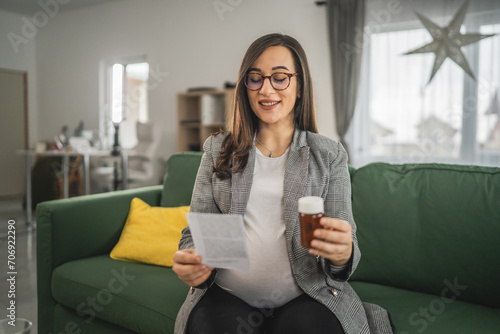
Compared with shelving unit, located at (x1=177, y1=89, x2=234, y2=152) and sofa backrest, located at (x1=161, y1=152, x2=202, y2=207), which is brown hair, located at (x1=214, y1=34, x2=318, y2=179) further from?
shelving unit, located at (x1=177, y1=89, x2=234, y2=152)

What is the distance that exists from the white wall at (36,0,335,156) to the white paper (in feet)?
11.0

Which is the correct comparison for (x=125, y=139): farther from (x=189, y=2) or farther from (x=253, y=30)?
(x=253, y=30)

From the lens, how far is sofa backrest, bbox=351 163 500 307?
4.50 feet

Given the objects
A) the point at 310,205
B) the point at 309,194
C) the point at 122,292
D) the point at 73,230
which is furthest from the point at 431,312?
the point at 73,230

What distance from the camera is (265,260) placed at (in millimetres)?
1137

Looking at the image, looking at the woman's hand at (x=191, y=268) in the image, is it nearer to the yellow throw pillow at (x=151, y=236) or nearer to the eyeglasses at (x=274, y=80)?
the eyeglasses at (x=274, y=80)

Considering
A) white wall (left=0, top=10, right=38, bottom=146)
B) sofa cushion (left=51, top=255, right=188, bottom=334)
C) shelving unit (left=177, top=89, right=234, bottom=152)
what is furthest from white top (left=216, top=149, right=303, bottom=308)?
white wall (left=0, top=10, right=38, bottom=146)

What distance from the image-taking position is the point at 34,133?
283 inches

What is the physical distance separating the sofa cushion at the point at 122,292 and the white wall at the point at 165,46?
9.55ft

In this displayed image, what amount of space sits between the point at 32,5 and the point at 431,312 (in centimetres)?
716

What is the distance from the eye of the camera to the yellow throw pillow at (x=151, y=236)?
70.3 inches

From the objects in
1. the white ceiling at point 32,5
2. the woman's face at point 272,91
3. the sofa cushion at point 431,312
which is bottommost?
the sofa cushion at point 431,312

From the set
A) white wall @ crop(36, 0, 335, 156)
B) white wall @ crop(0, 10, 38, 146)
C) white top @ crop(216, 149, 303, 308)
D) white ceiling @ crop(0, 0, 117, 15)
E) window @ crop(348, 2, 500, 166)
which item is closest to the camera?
white top @ crop(216, 149, 303, 308)

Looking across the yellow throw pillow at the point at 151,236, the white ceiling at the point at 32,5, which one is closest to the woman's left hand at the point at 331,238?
the yellow throw pillow at the point at 151,236
